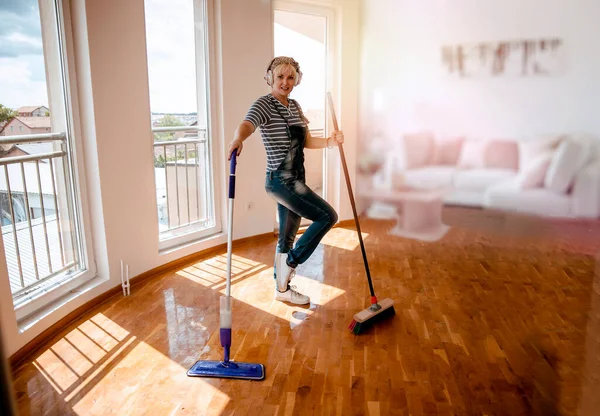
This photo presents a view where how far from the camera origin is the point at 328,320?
240 centimetres

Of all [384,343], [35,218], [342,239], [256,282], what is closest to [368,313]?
[384,343]

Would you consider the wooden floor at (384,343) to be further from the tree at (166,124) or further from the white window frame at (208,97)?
the tree at (166,124)

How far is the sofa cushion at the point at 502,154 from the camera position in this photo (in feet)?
3.31

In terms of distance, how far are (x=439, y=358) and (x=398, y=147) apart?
115cm

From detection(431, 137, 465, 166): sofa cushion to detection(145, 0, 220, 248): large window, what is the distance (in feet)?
7.97

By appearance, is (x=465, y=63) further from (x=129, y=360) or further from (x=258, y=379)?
(x=129, y=360)

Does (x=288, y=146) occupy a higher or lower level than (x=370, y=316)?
higher

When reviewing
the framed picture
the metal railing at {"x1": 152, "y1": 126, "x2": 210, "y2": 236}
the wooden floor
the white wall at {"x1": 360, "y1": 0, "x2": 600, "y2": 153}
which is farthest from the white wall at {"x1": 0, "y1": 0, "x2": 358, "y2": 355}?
the framed picture

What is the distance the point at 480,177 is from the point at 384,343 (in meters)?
1.29

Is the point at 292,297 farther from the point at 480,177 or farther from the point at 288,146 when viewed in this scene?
the point at 480,177

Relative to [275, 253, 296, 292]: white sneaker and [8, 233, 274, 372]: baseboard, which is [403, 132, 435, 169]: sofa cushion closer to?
[8, 233, 274, 372]: baseboard

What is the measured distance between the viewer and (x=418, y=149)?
47.1 inches

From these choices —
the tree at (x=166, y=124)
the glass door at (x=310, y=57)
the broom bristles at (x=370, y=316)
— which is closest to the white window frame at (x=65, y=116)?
the tree at (x=166, y=124)

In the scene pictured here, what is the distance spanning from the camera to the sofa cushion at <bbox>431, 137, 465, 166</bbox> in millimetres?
1047
